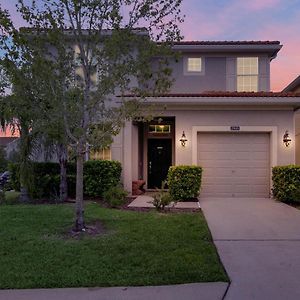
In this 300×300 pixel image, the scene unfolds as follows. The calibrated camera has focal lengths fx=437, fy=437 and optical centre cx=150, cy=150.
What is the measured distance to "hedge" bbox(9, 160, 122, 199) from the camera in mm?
14672

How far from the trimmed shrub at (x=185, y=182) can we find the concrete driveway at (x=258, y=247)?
2.66 feet

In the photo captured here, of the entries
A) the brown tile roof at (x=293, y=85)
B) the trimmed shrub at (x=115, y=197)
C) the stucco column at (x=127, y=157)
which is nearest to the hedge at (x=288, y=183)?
the trimmed shrub at (x=115, y=197)

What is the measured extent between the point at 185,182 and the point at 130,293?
28.1 ft

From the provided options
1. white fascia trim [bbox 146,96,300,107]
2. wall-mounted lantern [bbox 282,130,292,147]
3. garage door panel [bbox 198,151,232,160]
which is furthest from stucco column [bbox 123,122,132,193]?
wall-mounted lantern [bbox 282,130,292,147]

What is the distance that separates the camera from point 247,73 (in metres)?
20.1

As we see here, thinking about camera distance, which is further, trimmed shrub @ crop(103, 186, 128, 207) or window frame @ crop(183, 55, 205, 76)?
window frame @ crop(183, 55, 205, 76)

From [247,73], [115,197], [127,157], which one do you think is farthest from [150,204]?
[247,73]

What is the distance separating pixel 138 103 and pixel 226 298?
489 cm

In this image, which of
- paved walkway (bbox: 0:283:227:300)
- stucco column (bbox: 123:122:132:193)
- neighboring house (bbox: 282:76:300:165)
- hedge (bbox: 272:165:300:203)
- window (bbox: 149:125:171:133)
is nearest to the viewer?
paved walkway (bbox: 0:283:227:300)

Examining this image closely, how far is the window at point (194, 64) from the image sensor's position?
20125mm

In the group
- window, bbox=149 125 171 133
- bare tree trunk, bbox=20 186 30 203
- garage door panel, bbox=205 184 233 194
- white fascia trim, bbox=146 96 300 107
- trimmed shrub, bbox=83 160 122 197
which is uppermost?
white fascia trim, bbox=146 96 300 107

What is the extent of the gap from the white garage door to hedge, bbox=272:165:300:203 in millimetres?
1375

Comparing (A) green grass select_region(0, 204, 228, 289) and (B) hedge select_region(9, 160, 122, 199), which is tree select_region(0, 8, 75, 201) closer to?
(A) green grass select_region(0, 204, 228, 289)

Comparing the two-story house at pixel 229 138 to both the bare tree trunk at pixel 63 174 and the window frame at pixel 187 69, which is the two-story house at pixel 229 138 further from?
the window frame at pixel 187 69
